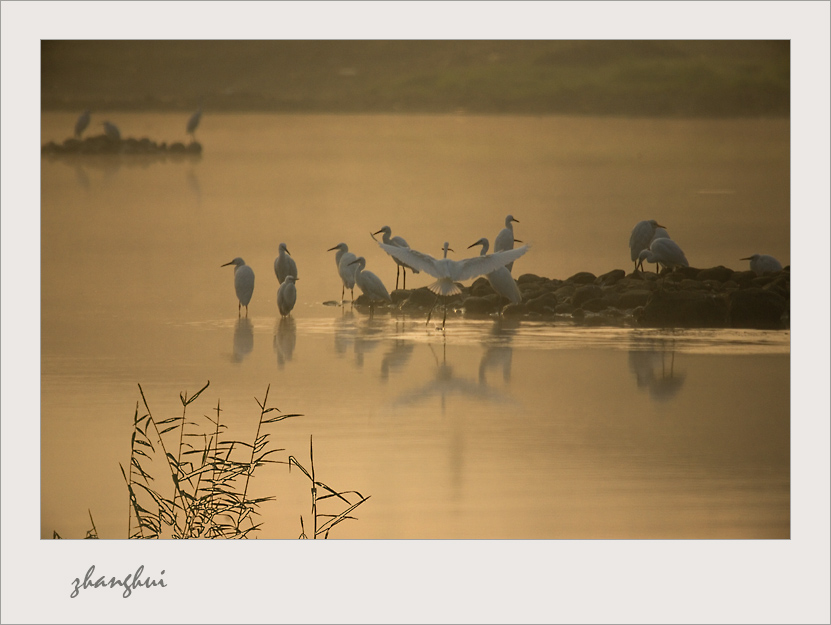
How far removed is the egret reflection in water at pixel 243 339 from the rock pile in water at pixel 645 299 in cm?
84

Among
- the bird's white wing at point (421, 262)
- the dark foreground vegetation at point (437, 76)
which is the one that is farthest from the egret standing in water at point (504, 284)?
the dark foreground vegetation at point (437, 76)

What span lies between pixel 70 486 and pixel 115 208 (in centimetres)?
578

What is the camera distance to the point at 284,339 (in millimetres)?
6195

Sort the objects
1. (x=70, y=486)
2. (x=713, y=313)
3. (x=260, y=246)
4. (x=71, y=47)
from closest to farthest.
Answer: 1. (x=70, y=486)
2. (x=71, y=47)
3. (x=713, y=313)
4. (x=260, y=246)

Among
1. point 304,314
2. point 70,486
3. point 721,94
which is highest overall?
point 721,94

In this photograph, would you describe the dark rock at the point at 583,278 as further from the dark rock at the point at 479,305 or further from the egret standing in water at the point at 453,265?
the egret standing in water at the point at 453,265

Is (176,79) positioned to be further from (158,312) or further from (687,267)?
(687,267)

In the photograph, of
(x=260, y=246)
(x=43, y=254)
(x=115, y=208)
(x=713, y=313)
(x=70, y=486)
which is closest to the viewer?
(x=70, y=486)

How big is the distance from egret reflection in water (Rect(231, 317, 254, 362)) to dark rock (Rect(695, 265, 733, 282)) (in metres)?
2.65

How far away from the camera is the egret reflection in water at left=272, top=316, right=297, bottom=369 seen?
584cm

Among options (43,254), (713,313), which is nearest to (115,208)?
(43,254)

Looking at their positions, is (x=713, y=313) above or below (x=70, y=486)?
above

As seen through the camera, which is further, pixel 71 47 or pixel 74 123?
pixel 74 123

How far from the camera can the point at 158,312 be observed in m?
6.69
